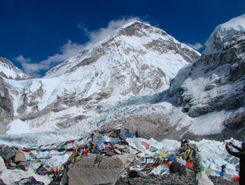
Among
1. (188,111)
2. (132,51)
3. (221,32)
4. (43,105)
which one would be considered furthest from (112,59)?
(188,111)

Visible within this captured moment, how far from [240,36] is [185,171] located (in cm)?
3165

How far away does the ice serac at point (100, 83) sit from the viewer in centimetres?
5025

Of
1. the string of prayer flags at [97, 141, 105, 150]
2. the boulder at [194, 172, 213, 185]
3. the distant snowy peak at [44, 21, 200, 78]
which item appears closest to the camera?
the boulder at [194, 172, 213, 185]

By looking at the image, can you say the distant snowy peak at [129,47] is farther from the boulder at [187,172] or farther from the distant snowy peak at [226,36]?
the boulder at [187,172]

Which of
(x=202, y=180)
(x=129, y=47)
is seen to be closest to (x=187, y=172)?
(x=202, y=180)

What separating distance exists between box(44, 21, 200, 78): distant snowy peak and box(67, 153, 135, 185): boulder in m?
63.2

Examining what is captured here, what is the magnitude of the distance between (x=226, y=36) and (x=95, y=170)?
120 ft

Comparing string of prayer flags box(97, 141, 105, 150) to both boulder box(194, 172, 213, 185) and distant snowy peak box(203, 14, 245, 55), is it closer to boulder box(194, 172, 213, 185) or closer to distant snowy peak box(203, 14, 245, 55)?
boulder box(194, 172, 213, 185)

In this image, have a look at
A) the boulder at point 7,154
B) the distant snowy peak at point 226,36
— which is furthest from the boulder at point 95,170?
the distant snowy peak at point 226,36

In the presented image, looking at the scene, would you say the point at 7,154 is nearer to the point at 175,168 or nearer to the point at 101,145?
the point at 101,145

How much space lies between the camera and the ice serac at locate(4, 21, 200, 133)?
50.2 metres

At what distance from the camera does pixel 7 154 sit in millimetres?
7090

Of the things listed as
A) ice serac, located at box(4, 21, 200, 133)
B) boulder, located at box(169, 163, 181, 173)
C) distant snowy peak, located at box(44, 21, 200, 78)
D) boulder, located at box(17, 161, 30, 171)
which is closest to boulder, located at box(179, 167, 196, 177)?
boulder, located at box(169, 163, 181, 173)

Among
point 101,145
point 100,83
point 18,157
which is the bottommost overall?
point 18,157
